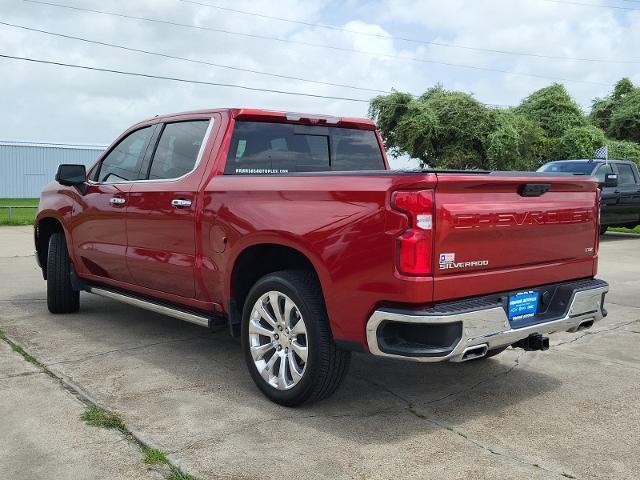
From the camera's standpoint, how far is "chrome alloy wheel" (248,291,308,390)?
4027mm

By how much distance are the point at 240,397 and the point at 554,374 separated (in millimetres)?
2254

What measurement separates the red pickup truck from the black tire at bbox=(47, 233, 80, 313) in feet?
3.33

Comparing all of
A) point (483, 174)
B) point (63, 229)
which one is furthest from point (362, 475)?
point (63, 229)

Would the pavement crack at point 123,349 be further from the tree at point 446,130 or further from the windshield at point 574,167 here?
the tree at point 446,130

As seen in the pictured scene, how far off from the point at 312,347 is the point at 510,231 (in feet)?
4.22

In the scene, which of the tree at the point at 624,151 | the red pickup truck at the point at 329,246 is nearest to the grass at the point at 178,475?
the red pickup truck at the point at 329,246

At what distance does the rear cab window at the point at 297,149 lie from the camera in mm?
4910

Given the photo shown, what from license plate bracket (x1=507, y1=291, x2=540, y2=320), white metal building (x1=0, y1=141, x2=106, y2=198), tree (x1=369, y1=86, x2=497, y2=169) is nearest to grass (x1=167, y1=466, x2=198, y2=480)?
license plate bracket (x1=507, y1=291, x2=540, y2=320)

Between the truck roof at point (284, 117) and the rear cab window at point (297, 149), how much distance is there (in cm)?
4

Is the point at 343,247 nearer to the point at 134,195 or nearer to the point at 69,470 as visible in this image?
the point at 69,470

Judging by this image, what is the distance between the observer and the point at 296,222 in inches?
155

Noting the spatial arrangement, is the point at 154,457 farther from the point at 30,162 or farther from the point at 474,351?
the point at 30,162

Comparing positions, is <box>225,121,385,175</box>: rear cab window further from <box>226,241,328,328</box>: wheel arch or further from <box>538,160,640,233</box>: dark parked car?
<box>538,160,640,233</box>: dark parked car

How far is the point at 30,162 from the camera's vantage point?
54094mm
